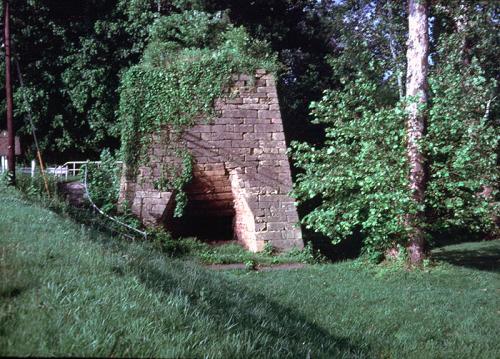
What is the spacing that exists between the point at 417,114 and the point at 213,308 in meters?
6.68

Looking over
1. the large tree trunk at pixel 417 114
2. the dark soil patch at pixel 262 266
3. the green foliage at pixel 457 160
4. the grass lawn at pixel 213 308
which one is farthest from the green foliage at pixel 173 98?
the green foliage at pixel 457 160

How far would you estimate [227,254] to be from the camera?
11477 millimetres

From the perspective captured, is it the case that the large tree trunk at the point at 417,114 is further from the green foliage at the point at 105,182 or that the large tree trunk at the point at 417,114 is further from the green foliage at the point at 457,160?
the green foliage at the point at 105,182

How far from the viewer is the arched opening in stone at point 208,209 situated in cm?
1206

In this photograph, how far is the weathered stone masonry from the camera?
11.8 m

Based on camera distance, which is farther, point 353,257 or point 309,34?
point 309,34

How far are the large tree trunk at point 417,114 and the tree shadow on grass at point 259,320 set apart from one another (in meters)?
4.44

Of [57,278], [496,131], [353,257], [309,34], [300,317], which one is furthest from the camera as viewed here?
[309,34]

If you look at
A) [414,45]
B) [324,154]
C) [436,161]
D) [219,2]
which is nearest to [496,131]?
[436,161]

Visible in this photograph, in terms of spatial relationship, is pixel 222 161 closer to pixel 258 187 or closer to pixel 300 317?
pixel 258 187

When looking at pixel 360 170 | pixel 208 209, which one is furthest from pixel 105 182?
pixel 360 170

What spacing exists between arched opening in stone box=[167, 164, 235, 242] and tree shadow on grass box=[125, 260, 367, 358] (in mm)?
5735

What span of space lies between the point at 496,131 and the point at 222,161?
19.2 ft

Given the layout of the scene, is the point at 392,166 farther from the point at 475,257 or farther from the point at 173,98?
the point at 173,98
